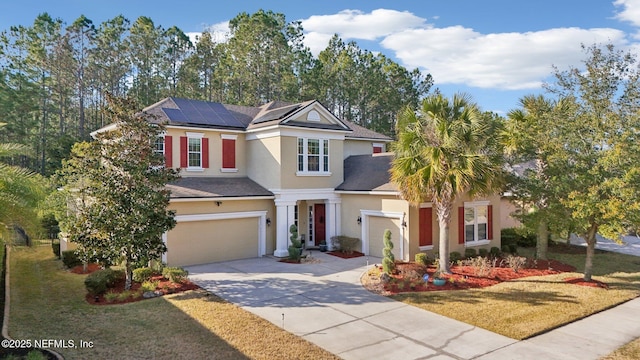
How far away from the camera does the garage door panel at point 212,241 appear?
629 inches

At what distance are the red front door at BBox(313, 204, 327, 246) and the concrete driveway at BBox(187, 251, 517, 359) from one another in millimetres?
4757

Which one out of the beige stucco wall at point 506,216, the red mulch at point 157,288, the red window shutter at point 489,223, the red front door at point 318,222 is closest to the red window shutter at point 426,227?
the red window shutter at point 489,223

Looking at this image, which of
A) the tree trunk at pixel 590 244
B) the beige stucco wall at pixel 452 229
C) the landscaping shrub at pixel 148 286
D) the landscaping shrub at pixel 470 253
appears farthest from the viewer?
the landscaping shrub at pixel 470 253

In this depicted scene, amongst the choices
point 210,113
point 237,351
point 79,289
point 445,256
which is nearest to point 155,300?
point 79,289

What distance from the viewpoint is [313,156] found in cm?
1936

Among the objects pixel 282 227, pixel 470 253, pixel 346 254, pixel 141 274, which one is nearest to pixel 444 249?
pixel 470 253

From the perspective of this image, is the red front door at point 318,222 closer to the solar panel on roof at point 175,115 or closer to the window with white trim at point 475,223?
the window with white trim at point 475,223

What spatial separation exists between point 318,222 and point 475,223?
25.8ft

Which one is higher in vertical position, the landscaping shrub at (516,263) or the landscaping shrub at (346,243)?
the landscaping shrub at (346,243)

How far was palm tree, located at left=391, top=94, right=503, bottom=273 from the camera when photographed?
13930 millimetres

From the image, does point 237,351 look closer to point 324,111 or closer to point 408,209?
point 408,209

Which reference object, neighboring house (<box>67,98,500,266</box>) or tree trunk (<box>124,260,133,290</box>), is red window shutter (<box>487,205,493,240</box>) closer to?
neighboring house (<box>67,98,500,266</box>)

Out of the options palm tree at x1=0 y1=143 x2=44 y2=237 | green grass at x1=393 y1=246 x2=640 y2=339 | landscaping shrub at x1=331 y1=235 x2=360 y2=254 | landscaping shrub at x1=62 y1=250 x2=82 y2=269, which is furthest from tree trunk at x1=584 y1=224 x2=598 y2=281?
landscaping shrub at x1=62 y1=250 x2=82 y2=269

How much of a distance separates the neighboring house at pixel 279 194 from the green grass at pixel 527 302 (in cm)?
443
